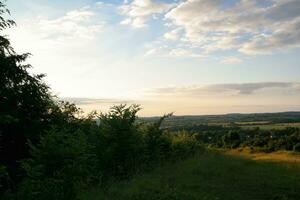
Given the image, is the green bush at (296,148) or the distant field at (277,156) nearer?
the distant field at (277,156)

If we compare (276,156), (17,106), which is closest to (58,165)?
(17,106)

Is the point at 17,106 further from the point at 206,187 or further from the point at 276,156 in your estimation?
the point at 276,156

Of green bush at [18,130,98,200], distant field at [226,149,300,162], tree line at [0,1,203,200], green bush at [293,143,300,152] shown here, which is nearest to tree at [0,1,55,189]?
tree line at [0,1,203,200]

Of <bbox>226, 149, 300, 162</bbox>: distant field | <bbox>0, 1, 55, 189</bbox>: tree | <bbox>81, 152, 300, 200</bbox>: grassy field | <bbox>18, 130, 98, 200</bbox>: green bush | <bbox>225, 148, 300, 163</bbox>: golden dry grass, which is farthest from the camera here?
<bbox>225, 148, 300, 163</bbox>: golden dry grass

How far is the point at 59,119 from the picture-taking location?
22.2 meters

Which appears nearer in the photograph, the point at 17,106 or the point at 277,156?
the point at 17,106

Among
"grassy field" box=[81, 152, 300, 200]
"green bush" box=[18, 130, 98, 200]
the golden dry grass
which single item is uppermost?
"green bush" box=[18, 130, 98, 200]

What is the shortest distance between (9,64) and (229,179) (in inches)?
459

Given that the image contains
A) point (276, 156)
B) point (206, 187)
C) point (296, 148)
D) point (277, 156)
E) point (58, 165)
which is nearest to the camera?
point (58, 165)

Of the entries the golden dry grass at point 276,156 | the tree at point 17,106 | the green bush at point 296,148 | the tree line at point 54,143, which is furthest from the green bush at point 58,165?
the green bush at point 296,148

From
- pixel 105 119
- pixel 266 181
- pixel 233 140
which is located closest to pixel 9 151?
pixel 105 119

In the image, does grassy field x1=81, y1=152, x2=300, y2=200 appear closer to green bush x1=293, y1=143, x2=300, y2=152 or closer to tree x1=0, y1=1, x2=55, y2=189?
tree x1=0, y1=1, x2=55, y2=189

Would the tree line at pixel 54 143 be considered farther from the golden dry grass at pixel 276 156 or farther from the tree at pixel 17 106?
the golden dry grass at pixel 276 156

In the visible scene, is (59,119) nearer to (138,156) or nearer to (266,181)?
(138,156)
